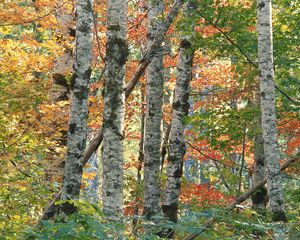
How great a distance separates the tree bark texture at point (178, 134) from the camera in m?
8.37

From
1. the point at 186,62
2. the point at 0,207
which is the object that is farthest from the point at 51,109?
the point at 186,62

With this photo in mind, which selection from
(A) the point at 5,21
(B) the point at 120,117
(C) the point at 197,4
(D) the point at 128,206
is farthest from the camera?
(D) the point at 128,206

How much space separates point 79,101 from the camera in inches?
266

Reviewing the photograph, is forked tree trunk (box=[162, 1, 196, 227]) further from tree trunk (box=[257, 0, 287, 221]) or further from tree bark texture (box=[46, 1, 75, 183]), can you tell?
tree bark texture (box=[46, 1, 75, 183])

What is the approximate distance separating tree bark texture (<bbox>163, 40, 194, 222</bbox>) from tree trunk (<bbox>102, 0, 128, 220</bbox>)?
2.36 meters

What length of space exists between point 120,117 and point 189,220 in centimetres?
271

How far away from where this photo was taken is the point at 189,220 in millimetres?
3748

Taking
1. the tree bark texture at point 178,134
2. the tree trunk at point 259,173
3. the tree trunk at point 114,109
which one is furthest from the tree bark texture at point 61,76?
the tree trunk at point 259,173

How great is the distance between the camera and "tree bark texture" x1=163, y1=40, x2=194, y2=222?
27.5 ft

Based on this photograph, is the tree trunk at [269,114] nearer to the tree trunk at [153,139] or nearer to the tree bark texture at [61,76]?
the tree trunk at [153,139]

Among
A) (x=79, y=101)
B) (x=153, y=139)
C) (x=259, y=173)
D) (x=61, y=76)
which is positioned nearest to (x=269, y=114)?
(x=79, y=101)

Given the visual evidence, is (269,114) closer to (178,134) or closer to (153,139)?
(178,134)

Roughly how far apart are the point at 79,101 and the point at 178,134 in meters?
2.44

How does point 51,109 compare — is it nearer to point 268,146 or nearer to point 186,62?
point 186,62
